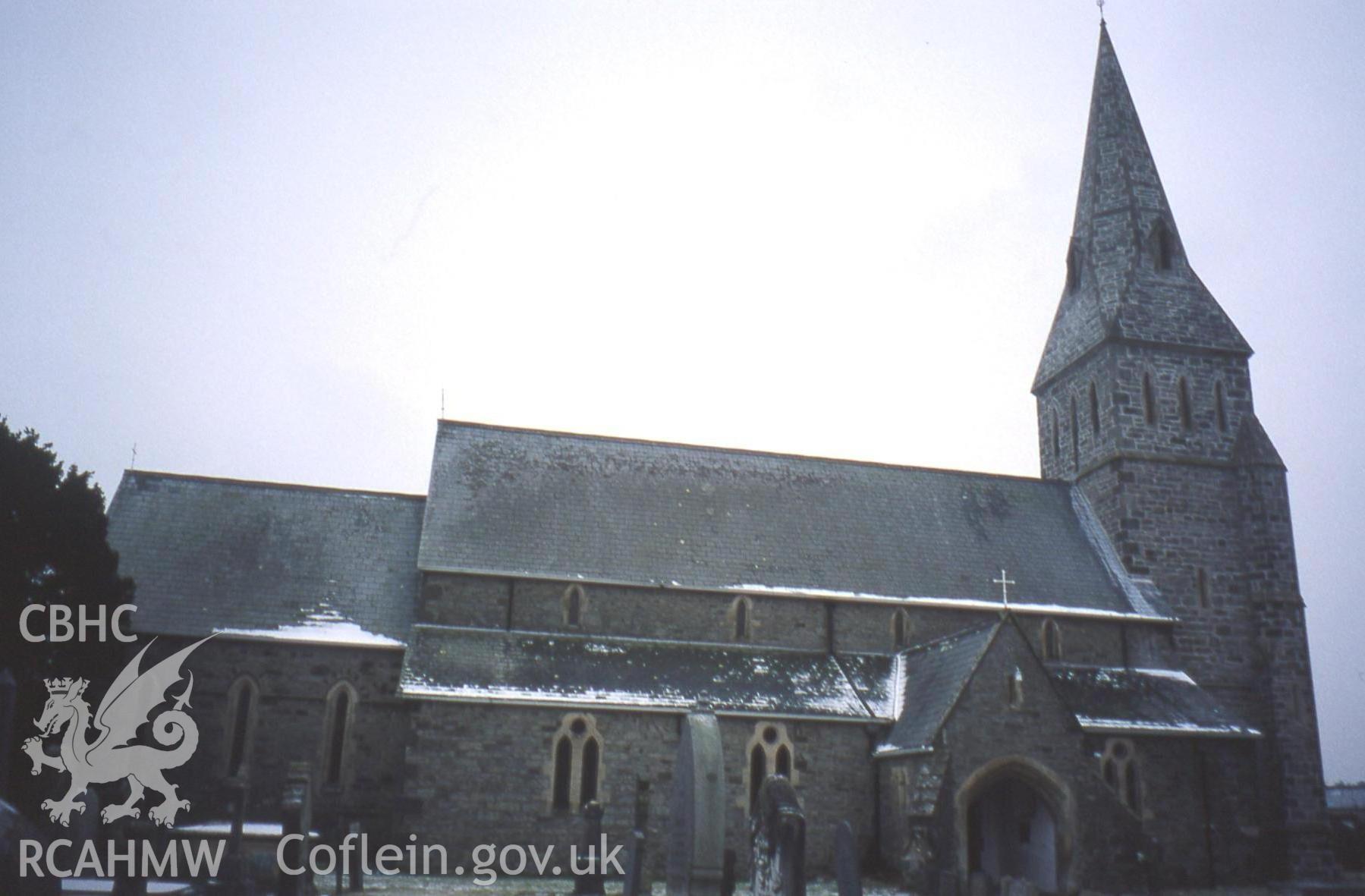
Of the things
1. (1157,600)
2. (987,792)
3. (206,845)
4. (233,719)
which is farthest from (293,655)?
(1157,600)

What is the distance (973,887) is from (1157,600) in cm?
1455

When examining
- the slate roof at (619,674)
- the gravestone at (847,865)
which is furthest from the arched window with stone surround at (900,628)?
the gravestone at (847,865)

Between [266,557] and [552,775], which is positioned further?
[266,557]

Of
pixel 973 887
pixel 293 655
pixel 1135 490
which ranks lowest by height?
pixel 973 887

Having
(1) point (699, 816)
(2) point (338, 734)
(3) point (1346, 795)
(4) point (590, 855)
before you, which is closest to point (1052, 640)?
(4) point (590, 855)

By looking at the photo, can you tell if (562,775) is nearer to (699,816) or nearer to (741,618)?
(741,618)

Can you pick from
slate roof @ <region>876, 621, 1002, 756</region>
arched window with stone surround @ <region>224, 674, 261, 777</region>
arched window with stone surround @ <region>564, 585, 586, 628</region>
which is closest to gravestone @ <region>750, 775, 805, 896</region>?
slate roof @ <region>876, 621, 1002, 756</region>

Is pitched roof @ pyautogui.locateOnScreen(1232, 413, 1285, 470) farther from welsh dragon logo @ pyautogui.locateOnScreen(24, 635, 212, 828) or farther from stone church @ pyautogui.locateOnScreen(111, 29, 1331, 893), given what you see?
welsh dragon logo @ pyautogui.locateOnScreen(24, 635, 212, 828)

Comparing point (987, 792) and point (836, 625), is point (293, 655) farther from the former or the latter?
point (987, 792)

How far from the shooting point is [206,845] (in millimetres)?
17750

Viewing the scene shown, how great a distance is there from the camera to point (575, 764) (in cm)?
2278

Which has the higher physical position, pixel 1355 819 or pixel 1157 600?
pixel 1157 600

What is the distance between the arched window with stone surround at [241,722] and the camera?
23219mm

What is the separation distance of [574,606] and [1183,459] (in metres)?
18.6
